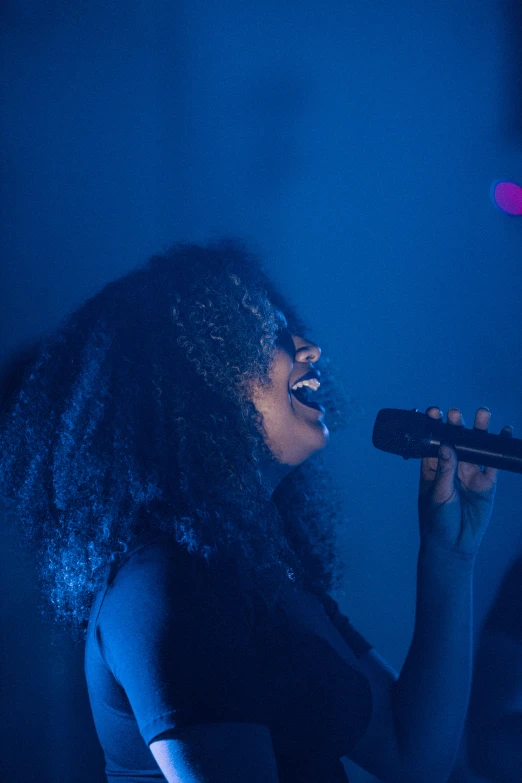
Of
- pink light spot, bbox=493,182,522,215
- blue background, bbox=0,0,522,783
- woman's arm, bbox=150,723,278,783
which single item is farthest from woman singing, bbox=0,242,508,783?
pink light spot, bbox=493,182,522,215

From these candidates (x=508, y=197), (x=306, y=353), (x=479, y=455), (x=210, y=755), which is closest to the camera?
(x=210, y=755)

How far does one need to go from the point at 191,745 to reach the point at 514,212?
5.94ft

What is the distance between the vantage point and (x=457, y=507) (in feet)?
3.60

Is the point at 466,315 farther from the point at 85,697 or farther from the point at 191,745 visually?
the point at 85,697

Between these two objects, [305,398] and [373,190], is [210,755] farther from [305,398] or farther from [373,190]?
[373,190]

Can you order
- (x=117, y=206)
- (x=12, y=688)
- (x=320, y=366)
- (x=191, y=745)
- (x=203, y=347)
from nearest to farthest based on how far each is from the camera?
(x=191, y=745) < (x=203, y=347) < (x=12, y=688) < (x=117, y=206) < (x=320, y=366)

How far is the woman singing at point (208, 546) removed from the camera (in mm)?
634

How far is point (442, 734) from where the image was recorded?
1121 millimetres

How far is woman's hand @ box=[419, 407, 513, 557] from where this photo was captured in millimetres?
1087

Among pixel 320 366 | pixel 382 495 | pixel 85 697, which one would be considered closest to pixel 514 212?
pixel 320 366

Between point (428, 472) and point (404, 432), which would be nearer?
point (404, 432)

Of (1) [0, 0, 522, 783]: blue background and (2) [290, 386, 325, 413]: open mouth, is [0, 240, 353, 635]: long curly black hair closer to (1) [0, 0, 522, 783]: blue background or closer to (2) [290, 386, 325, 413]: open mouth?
(2) [290, 386, 325, 413]: open mouth

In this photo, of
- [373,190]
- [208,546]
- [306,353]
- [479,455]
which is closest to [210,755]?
[208,546]

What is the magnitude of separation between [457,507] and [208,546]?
0.59 meters
